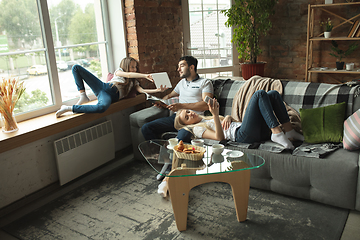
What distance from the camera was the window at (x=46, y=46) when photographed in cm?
282

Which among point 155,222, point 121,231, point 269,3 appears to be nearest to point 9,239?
point 121,231

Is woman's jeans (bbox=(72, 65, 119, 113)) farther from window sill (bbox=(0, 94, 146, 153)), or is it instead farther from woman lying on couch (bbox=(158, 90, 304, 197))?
woman lying on couch (bbox=(158, 90, 304, 197))

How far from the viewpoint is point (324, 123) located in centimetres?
261

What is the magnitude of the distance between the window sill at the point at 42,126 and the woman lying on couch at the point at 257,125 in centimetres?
101

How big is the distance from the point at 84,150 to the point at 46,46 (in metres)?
1.12

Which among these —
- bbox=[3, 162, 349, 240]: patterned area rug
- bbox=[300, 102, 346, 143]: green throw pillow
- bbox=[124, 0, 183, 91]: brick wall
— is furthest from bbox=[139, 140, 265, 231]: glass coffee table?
bbox=[124, 0, 183, 91]: brick wall

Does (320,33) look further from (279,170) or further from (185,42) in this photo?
(279,170)

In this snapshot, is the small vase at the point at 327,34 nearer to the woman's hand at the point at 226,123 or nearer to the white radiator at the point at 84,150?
the woman's hand at the point at 226,123

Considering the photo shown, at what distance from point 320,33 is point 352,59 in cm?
59

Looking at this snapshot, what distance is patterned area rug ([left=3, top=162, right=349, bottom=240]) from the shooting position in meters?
2.14

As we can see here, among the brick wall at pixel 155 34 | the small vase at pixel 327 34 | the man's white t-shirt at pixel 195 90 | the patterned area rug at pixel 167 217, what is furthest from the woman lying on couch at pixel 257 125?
the small vase at pixel 327 34

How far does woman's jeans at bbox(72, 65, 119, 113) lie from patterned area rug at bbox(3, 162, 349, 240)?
81 cm

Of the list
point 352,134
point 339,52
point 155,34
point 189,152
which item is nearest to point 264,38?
point 339,52

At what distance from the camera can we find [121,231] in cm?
223
